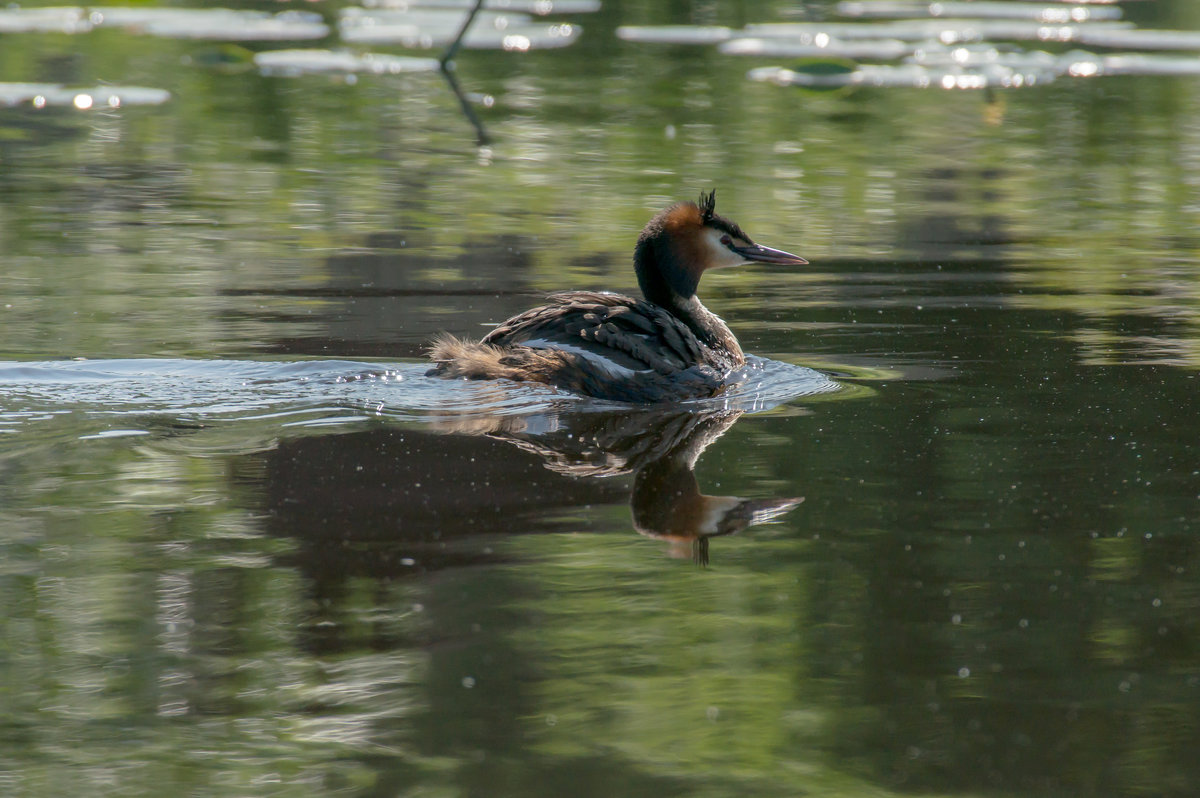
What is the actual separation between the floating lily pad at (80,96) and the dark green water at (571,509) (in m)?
3.80

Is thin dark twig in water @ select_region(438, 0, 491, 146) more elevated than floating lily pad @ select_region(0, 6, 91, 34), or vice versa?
floating lily pad @ select_region(0, 6, 91, 34)

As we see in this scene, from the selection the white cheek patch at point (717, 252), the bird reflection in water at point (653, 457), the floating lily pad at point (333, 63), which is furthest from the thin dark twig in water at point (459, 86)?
the bird reflection in water at point (653, 457)

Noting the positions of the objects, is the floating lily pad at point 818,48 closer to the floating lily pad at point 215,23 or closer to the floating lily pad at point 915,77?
the floating lily pad at point 915,77

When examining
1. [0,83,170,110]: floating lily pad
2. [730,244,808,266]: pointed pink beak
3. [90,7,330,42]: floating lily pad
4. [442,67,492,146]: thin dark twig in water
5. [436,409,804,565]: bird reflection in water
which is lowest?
[436,409,804,565]: bird reflection in water

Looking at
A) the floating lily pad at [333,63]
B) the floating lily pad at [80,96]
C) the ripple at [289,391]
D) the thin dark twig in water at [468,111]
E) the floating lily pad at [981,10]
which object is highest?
the floating lily pad at [981,10]

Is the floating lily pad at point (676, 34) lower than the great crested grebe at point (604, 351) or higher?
higher

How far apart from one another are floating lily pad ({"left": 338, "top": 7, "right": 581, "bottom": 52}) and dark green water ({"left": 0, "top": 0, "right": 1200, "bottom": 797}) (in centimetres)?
796

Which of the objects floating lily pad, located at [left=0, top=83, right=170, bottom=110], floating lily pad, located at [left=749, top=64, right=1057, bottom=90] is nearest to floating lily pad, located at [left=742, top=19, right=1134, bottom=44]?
floating lily pad, located at [left=749, top=64, right=1057, bottom=90]

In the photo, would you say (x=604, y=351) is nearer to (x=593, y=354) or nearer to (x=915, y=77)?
(x=593, y=354)

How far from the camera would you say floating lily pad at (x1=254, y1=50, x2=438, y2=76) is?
17375 millimetres

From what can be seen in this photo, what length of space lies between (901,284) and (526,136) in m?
6.13

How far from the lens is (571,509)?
550cm

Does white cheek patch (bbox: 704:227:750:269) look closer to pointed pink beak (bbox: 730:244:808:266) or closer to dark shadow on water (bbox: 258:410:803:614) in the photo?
pointed pink beak (bbox: 730:244:808:266)

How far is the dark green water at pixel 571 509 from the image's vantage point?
3836mm
